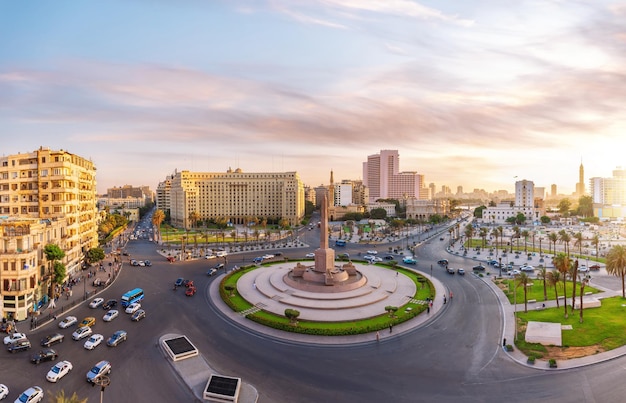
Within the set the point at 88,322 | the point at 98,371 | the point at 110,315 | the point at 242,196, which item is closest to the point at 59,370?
the point at 98,371

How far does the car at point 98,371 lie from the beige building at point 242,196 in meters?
134

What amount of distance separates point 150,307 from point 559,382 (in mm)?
43243

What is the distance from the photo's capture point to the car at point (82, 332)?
36.1 m

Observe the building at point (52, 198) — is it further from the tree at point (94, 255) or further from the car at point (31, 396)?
the car at point (31, 396)

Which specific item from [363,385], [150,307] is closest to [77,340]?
[150,307]

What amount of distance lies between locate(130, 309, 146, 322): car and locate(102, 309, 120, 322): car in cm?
176

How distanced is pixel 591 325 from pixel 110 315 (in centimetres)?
5225

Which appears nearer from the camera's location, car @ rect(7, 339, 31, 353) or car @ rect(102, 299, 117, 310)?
car @ rect(7, 339, 31, 353)

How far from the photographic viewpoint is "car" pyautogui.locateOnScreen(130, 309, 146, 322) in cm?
4132

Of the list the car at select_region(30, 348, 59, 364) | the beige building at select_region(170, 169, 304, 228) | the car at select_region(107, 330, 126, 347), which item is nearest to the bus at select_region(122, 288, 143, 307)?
the car at select_region(107, 330, 126, 347)

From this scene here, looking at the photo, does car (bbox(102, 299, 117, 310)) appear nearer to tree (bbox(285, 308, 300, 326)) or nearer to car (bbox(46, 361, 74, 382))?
car (bbox(46, 361, 74, 382))

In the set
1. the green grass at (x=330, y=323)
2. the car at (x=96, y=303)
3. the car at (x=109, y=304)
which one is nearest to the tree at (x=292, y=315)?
the green grass at (x=330, y=323)

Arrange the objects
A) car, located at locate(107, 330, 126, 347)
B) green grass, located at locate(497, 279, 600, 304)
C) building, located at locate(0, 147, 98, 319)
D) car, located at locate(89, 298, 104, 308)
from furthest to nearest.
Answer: building, located at locate(0, 147, 98, 319) < green grass, located at locate(497, 279, 600, 304) < car, located at locate(89, 298, 104, 308) < car, located at locate(107, 330, 126, 347)

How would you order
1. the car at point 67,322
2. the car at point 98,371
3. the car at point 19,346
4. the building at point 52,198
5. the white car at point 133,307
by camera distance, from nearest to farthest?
the car at point 98,371 → the car at point 19,346 → the car at point 67,322 → the white car at point 133,307 → the building at point 52,198
